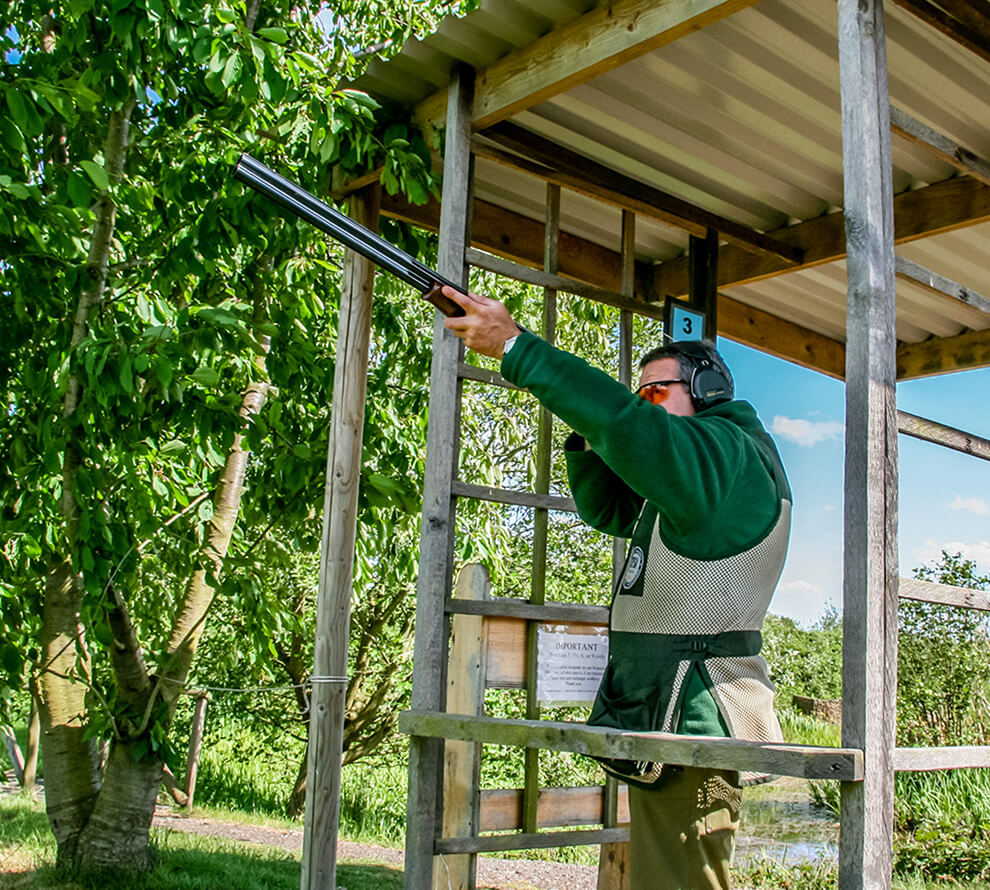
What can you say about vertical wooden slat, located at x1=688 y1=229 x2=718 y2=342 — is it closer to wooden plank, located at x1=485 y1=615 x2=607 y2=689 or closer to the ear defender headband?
wooden plank, located at x1=485 y1=615 x2=607 y2=689

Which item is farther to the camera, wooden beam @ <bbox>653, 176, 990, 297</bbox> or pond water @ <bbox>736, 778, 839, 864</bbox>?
pond water @ <bbox>736, 778, 839, 864</bbox>

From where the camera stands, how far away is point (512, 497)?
12.3 ft

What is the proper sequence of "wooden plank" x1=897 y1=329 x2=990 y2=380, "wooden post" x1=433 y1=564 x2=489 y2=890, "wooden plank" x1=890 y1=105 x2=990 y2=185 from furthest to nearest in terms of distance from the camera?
"wooden plank" x1=897 y1=329 x2=990 y2=380
"wooden post" x1=433 y1=564 x2=489 y2=890
"wooden plank" x1=890 y1=105 x2=990 y2=185

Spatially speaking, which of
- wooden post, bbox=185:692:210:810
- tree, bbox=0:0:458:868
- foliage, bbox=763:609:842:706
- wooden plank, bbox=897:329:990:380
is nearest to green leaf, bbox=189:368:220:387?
tree, bbox=0:0:458:868

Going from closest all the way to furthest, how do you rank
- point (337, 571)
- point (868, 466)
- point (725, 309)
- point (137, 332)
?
→ point (868, 466), point (337, 571), point (137, 332), point (725, 309)

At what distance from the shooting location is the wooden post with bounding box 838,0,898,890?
228cm

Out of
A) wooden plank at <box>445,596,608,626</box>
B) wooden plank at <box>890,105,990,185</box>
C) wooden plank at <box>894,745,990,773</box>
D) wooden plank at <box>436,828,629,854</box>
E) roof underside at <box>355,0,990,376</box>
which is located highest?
roof underside at <box>355,0,990,376</box>

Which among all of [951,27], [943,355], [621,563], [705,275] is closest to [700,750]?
[621,563]

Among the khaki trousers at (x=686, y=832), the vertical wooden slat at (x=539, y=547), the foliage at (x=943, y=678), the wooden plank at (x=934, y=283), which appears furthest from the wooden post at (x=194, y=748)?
the wooden plank at (x=934, y=283)

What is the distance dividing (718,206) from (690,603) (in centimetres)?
249

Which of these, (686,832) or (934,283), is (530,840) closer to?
(686,832)

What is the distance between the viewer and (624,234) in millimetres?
4316

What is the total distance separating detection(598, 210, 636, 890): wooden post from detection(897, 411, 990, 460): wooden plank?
116 centimetres

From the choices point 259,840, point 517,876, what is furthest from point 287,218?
point 259,840
